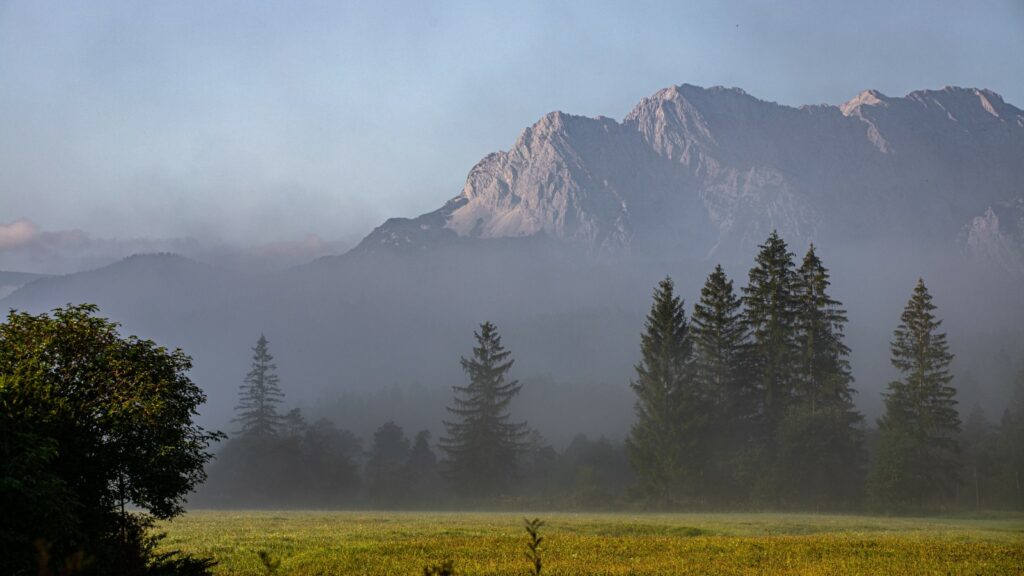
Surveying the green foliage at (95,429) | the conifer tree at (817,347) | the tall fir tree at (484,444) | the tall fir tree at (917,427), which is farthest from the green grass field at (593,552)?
the tall fir tree at (484,444)

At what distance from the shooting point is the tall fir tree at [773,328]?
82500mm

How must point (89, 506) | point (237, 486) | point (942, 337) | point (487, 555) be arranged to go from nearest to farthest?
point (89, 506), point (487, 555), point (942, 337), point (237, 486)

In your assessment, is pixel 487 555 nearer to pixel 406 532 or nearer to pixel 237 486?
pixel 406 532

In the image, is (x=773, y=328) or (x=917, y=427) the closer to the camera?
(x=917, y=427)

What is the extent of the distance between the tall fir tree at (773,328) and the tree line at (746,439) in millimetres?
154

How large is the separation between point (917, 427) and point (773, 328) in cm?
1656

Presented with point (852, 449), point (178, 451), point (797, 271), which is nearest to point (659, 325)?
point (797, 271)

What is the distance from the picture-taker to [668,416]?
81062mm

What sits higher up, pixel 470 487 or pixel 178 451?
pixel 178 451

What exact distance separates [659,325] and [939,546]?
183 ft

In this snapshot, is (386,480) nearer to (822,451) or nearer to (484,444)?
(484,444)

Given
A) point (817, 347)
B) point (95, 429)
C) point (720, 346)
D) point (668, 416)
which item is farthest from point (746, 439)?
point (95, 429)

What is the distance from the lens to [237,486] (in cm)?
10488

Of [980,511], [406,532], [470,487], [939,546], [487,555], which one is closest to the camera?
[487,555]
